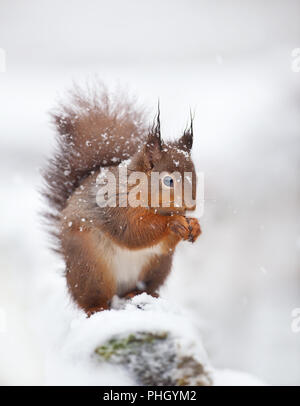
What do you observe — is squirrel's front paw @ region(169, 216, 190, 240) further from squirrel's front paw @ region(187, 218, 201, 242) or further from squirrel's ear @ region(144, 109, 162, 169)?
squirrel's ear @ region(144, 109, 162, 169)

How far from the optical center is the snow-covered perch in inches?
30.4

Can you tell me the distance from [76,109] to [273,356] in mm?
1508

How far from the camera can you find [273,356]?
1993 millimetres

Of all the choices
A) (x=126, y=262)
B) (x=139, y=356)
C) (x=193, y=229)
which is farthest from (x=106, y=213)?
(x=139, y=356)

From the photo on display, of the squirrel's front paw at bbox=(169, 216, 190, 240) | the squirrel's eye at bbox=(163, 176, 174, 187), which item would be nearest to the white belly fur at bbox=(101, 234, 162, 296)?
the squirrel's front paw at bbox=(169, 216, 190, 240)

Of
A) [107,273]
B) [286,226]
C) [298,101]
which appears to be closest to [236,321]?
[286,226]

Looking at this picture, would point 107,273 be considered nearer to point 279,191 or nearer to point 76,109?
point 76,109

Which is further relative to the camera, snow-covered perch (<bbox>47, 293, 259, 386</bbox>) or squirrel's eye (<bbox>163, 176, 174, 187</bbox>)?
squirrel's eye (<bbox>163, 176, 174, 187</bbox>)

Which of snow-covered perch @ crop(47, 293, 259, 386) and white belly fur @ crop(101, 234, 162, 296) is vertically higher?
white belly fur @ crop(101, 234, 162, 296)

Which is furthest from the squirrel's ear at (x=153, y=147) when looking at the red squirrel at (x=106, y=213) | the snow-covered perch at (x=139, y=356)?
the snow-covered perch at (x=139, y=356)

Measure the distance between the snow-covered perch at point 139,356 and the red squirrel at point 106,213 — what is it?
301mm

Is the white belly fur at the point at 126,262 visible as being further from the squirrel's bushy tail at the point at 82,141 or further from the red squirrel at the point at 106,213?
the squirrel's bushy tail at the point at 82,141

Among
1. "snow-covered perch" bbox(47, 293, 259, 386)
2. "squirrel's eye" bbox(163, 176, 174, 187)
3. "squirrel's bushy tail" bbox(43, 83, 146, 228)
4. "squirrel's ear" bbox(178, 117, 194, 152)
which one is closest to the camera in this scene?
"snow-covered perch" bbox(47, 293, 259, 386)

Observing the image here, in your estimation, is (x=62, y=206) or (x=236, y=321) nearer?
(x=62, y=206)
